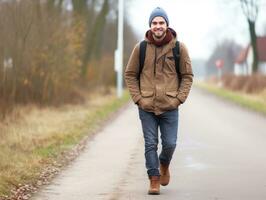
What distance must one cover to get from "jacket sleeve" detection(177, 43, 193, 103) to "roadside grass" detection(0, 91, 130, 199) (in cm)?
228

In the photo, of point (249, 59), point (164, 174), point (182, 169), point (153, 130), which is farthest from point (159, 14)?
point (249, 59)

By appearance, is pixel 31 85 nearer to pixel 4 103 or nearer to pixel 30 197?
pixel 4 103

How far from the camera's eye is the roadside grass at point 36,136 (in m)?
9.66

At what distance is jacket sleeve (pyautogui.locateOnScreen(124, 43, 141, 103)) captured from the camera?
7965 mm

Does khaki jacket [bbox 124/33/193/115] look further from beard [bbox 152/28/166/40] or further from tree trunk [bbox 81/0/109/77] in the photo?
tree trunk [bbox 81/0/109/77]

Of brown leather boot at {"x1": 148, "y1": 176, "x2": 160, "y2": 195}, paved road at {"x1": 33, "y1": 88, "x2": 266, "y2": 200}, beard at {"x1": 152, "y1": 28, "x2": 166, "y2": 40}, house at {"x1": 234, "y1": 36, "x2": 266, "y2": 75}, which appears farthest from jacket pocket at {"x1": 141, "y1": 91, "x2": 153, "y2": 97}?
house at {"x1": 234, "y1": 36, "x2": 266, "y2": 75}

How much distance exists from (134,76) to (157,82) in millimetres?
286

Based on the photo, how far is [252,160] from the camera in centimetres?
1159

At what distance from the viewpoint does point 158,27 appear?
7836 millimetres

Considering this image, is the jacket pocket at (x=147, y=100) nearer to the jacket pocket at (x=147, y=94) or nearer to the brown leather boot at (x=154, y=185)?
the jacket pocket at (x=147, y=94)

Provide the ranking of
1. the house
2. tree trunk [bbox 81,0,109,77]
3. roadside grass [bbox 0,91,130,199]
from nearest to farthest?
roadside grass [bbox 0,91,130,199] → tree trunk [bbox 81,0,109,77] → the house


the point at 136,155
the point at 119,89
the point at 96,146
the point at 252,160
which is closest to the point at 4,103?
the point at 96,146

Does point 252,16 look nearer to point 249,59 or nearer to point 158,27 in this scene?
point 158,27

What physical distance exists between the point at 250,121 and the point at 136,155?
9.36 m
